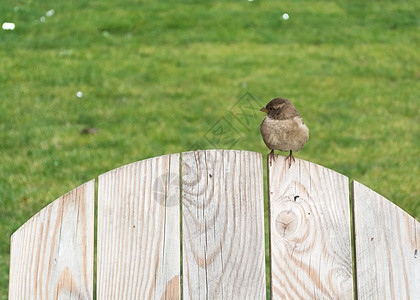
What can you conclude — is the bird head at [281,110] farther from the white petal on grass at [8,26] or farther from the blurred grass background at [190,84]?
the white petal on grass at [8,26]

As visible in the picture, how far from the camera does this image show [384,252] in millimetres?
1661

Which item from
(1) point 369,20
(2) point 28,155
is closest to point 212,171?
(2) point 28,155

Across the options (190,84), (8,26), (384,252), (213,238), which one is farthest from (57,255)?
(8,26)

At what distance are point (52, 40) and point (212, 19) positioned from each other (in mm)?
2224

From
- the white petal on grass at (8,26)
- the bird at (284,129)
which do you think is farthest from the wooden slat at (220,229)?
the white petal on grass at (8,26)

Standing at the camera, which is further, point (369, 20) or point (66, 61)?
point (369, 20)

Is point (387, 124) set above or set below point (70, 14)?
below

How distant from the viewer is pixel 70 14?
761cm

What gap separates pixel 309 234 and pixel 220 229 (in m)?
0.27

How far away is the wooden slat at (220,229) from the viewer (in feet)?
5.38

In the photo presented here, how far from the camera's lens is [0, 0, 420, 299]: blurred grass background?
468 cm

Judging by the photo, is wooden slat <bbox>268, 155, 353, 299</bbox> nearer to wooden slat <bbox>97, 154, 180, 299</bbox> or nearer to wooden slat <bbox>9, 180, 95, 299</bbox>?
wooden slat <bbox>97, 154, 180, 299</bbox>

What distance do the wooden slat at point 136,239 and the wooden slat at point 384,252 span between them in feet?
1.82

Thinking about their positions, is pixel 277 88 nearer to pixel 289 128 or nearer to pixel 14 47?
pixel 14 47
